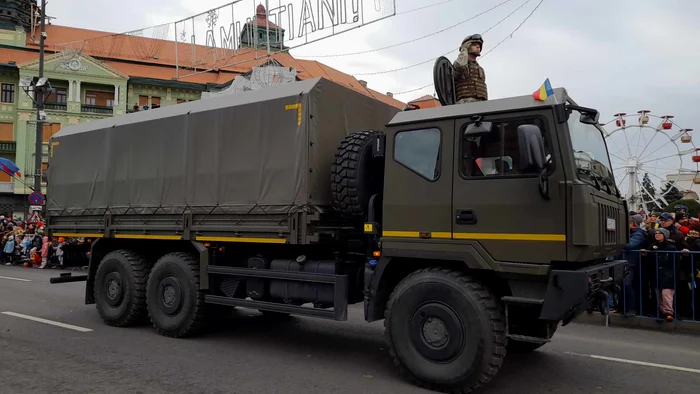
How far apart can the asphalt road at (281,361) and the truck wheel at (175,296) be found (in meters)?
0.22

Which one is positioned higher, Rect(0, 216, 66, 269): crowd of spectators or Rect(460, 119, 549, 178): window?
Rect(460, 119, 549, 178): window

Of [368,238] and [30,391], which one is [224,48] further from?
[30,391]

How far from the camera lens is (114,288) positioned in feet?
26.0

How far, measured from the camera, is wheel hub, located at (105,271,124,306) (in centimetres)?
779

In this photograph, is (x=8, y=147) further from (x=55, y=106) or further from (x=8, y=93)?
(x=55, y=106)

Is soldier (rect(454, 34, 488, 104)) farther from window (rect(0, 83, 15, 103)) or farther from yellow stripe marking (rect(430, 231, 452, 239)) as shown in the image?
window (rect(0, 83, 15, 103))

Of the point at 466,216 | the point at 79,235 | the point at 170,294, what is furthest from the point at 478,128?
the point at 79,235

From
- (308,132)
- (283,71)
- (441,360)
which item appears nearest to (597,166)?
(441,360)

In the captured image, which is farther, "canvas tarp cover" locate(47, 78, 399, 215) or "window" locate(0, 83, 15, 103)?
"window" locate(0, 83, 15, 103)

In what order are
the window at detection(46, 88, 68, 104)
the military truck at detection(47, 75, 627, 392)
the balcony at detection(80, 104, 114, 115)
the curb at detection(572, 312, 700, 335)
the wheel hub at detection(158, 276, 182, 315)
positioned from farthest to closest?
the balcony at detection(80, 104, 114, 115) < the window at detection(46, 88, 68, 104) < the curb at detection(572, 312, 700, 335) < the wheel hub at detection(158, 276, 182, 315) < the military truck at detection(47, 75, 627, 392)

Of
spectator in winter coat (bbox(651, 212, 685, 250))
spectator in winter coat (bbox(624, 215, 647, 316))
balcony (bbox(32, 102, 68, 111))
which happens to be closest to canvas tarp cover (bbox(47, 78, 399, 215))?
spectator in winter coat (bbox(624, 215, 647, 316))

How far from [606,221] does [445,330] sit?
1832mm

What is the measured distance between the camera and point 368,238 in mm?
5855

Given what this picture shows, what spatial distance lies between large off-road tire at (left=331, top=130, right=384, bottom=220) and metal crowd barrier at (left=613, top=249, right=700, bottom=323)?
15.7 feet
